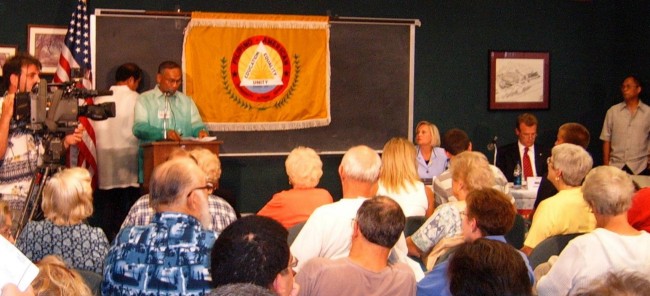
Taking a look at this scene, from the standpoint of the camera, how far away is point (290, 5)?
7.59 m

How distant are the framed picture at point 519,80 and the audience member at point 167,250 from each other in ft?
19.6

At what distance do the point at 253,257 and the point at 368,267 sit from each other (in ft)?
3.27

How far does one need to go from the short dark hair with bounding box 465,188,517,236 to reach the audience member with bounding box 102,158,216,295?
1.19 m

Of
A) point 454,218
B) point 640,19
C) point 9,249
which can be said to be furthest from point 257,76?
point 9,249

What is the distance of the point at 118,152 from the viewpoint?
22.0ft

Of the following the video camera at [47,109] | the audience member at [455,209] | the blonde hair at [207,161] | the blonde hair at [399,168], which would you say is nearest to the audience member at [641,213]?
the audience member at [455,209]

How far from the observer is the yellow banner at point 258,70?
7.09 metres

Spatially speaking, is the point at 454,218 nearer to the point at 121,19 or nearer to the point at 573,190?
the point at 573,190

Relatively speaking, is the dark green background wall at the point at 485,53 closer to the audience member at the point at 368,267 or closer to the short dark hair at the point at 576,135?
the short dark hair at the point at 576,135

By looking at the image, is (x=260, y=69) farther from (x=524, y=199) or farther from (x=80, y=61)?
(x=524, y=199)

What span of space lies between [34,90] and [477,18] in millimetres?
4989

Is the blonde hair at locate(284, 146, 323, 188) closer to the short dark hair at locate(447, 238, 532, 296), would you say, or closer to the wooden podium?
the wooden podium

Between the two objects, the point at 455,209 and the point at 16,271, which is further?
the point at 455,209

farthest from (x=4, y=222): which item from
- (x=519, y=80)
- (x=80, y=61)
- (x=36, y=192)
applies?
(x=519, y=80)
